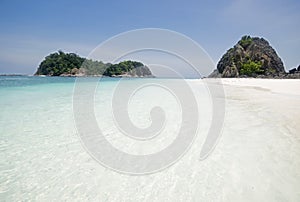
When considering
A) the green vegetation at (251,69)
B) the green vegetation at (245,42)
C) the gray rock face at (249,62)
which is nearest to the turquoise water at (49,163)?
the green vegetation at (251,69)

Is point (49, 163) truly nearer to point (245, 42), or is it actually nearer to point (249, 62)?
point (249, 62)

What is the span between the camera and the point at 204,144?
3984 mm

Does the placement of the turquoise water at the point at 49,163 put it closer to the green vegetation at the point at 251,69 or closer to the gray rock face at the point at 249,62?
the green vegetation at the point at 251,69

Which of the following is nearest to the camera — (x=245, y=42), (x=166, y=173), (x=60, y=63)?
(x=166, y=173)

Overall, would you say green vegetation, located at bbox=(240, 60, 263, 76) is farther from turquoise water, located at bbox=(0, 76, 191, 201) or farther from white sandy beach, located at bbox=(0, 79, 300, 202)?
turquoise water, located at bbox=(0, 76, 191, 201)

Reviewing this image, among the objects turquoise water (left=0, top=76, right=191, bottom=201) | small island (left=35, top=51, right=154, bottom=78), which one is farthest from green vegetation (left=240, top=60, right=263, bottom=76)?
turquoise water (left=0, top=76, right=191, bottom=201)

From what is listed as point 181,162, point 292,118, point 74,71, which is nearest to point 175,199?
point 181,162

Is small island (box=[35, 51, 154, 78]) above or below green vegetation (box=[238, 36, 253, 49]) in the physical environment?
below

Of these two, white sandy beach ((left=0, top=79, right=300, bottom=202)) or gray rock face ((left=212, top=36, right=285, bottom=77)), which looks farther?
gray rock face ((left=212, top=36, right=285, bottom=77))

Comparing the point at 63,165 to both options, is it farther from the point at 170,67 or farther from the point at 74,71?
the point at 74,71

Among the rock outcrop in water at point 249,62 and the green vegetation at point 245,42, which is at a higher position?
the green vegetation at point 245,42

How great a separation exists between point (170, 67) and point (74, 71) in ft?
266

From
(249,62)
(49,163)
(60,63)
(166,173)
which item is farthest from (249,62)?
(60,63)

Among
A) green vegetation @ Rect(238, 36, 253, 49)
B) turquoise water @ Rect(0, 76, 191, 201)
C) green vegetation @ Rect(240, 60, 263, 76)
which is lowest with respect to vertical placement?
turquoise water @ Rect(0, 76, 191, 201)
